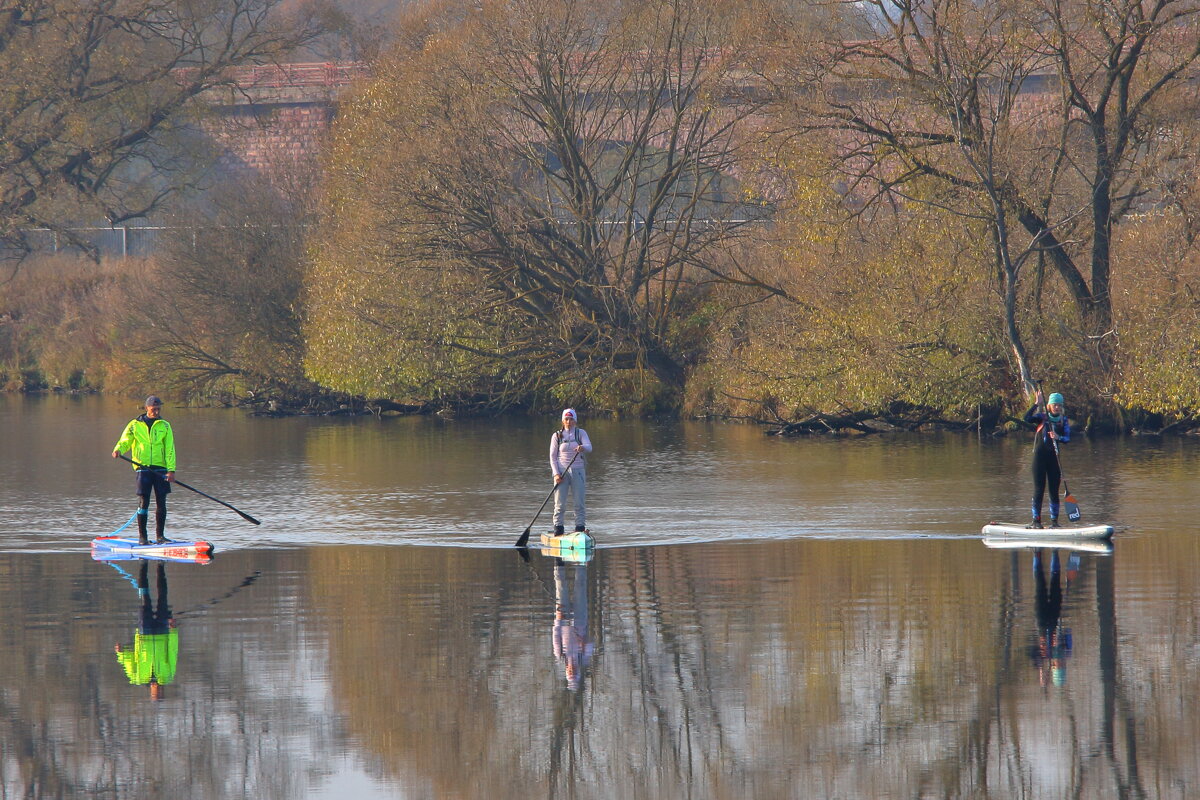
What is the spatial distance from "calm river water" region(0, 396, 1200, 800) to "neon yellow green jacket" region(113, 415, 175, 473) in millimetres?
1123

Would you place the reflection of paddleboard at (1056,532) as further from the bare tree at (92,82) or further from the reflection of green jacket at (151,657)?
the bare tree at (92,82)

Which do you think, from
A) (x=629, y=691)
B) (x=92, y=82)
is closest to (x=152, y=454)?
(x=629, y=691)

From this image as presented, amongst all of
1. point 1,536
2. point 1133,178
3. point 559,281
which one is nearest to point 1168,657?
point 1,536

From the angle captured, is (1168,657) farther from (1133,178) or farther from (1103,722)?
(1133,178)

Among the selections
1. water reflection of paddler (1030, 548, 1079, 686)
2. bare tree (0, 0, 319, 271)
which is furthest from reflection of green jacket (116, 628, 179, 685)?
bare tree (0, 0, 319, 271)

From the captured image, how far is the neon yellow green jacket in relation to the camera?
17.6 metres

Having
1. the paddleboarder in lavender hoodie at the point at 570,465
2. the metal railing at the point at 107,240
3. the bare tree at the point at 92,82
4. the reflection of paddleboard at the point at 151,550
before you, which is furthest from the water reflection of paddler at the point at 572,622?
the metal railing at the point at 107,240

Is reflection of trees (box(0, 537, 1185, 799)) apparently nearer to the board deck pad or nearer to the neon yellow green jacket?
the board deck pad

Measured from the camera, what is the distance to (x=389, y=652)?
40.0ft

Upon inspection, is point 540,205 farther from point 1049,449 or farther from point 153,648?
point 153,648

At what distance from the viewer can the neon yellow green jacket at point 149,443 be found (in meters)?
17.6

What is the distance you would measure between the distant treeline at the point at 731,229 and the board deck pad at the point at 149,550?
18.2m

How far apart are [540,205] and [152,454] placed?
20644 millimetres

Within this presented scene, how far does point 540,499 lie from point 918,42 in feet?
46.0
